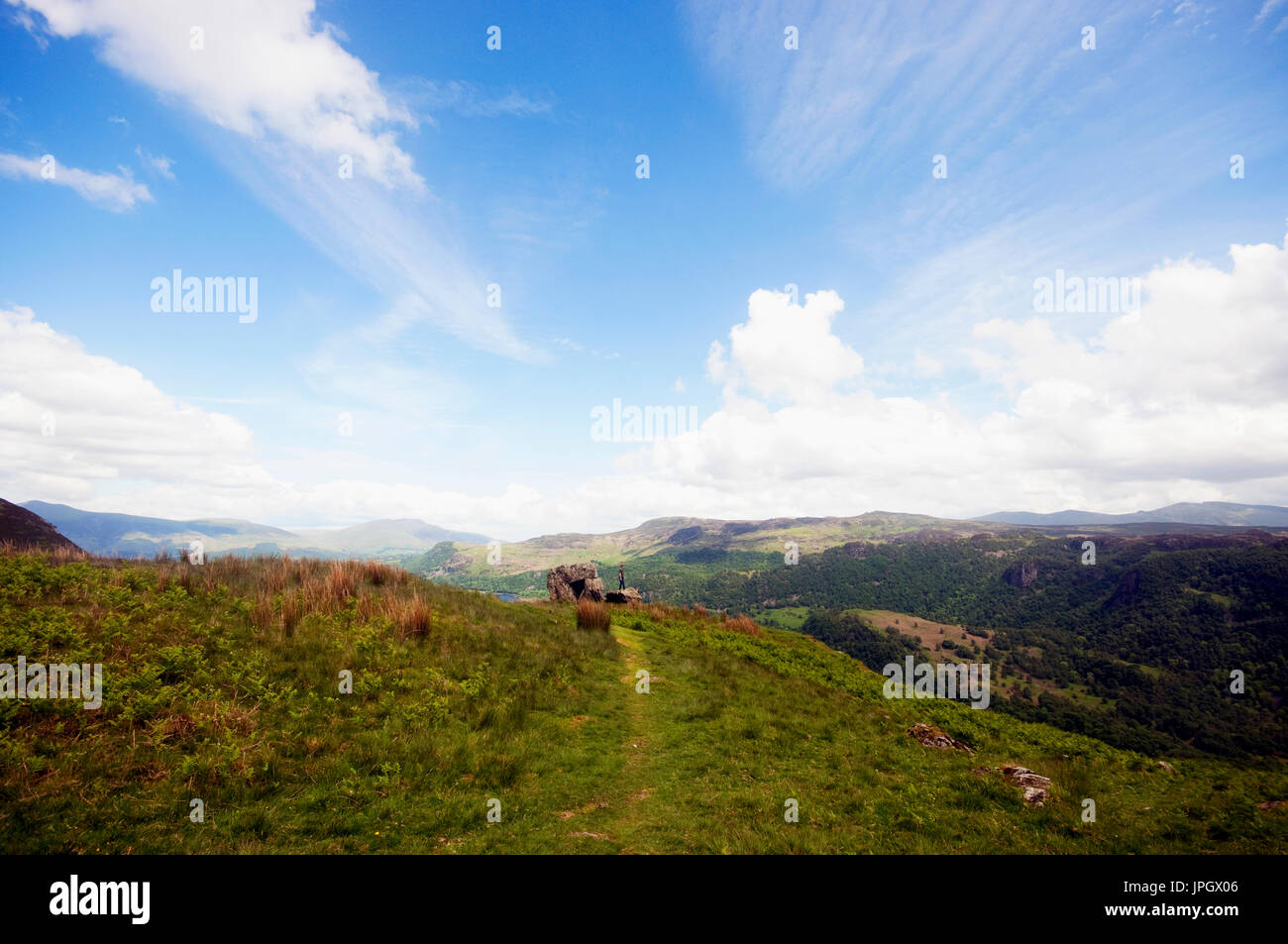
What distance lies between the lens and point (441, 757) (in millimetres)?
9836

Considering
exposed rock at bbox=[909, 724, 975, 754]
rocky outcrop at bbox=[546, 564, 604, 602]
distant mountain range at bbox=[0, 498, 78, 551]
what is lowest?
exposed rock at bbox=[909, 724, 975, 754]

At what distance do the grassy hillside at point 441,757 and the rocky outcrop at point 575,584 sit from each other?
19.2m

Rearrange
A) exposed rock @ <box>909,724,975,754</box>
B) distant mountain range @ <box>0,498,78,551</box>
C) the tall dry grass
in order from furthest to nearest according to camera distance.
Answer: distant mountain range @ <box>0,498,78,551</box>, the tall dry grass, exposed rock @ <box>909,724,975,754</box>

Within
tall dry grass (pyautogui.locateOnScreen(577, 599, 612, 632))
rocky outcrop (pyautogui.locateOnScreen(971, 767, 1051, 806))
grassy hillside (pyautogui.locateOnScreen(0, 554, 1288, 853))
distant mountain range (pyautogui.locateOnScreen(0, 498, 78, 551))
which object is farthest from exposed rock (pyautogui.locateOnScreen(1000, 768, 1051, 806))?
distant mountain range (pyautogui.locateOnScreen(0, 498, 78, 551))

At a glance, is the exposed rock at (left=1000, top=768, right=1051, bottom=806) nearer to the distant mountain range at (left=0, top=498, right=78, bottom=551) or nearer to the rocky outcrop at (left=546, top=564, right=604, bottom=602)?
the rocky outcrop at (left=546, top=564, right=604, bottom=602)

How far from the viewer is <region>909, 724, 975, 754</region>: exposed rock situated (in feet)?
46.6

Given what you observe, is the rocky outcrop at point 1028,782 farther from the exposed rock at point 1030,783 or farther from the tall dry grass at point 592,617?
the tall dry grass at point 592,617

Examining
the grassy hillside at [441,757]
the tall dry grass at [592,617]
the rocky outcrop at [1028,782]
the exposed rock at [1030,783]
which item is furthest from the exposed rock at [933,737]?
the tall dry grass at [592,617]

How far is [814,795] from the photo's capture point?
33.6 ft

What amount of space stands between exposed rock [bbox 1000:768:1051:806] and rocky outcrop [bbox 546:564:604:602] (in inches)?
1082

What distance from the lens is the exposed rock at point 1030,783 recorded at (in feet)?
33.1

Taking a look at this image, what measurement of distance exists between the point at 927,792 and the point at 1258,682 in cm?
21772
